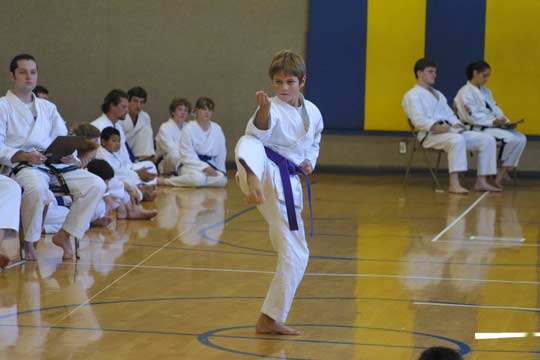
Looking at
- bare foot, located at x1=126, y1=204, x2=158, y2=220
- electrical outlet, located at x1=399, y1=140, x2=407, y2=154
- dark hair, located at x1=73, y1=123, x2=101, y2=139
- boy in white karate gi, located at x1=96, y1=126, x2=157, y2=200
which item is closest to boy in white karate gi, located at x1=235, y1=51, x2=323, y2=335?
dark hair, located at x1=73, y1=123, x2=101, y2=139

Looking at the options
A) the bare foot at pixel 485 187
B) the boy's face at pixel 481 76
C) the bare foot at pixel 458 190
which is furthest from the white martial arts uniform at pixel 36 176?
the boy's face at pixel 481 76

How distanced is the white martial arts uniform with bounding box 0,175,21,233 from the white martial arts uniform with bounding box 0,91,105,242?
0.31m

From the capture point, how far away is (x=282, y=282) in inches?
164

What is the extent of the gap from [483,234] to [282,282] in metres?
3.37

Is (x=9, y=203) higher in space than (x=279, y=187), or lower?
lower

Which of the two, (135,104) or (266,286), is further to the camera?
(135,104)

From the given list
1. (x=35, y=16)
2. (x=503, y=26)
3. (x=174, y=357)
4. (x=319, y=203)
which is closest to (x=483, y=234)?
(x=319, y=203)

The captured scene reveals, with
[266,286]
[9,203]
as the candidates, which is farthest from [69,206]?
[266,286]

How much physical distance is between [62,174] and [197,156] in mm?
4306

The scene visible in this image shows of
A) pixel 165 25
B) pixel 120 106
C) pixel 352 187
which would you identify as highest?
pixel 165 25

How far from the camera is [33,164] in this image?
19.2ft

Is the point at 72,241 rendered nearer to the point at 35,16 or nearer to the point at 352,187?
the point at 352,187

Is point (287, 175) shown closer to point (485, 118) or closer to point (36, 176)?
point (36, 176)

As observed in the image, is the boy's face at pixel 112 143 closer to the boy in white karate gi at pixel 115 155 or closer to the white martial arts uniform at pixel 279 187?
the boy in white karate gi at pixel 115 155
